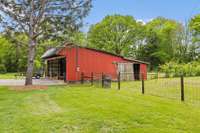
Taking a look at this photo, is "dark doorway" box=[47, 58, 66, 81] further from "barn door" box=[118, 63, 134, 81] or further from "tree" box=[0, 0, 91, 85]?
"tree" box=[0, 0, 91, 85]

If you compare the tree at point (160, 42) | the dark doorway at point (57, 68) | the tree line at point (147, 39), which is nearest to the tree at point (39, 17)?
the dark doorway at point (57, 68)

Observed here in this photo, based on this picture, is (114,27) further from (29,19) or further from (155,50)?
(29,19)

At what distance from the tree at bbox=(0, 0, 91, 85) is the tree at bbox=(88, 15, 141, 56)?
3389 centimetres

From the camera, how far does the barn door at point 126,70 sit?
28391 millimetres

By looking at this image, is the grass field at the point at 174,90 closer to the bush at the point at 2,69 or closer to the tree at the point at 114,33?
the tree at the point at 114,33

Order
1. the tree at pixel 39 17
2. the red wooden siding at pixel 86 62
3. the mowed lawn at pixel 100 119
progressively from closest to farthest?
1. the mowed lawn at pixel 100 119
2. the tree at pixel 39 17
3. the red wooden siding at pixel 86 62

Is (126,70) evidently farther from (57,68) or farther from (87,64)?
(57,68)

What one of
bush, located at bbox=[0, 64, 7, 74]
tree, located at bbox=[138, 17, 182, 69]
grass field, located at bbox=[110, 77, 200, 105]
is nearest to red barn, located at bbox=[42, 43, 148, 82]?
grass field, located at bbox=[110, 77, 200, 105]

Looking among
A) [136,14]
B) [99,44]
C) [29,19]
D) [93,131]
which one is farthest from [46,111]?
[136,14]

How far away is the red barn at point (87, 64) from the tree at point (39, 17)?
11.7ft

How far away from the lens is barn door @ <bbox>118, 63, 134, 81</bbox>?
28.4m

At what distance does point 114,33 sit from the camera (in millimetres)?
55406

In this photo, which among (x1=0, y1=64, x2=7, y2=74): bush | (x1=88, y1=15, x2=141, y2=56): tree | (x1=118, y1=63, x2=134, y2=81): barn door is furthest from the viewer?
(x1=88, y1=15, x2=141, y2=56): tree

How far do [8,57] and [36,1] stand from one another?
35760 millimetres
